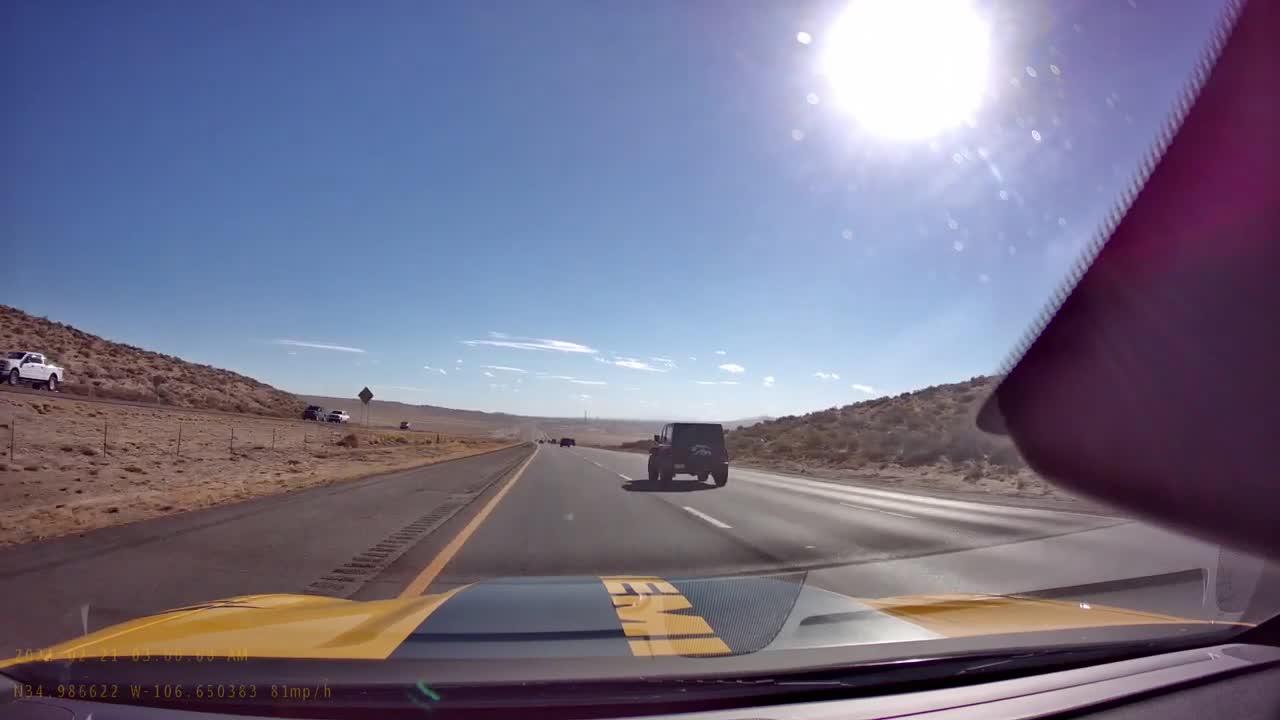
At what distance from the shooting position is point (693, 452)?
68.6 feet

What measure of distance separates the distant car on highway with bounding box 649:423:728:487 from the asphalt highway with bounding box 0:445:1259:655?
6268 mm

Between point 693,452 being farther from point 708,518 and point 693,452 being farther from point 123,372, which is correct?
point 123,372

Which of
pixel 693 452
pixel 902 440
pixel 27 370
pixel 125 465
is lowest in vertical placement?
pixel 125 465

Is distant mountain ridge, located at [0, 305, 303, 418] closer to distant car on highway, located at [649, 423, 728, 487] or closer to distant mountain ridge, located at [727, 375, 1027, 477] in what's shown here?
distant car on highway, located at [649, 423, 728, 487]

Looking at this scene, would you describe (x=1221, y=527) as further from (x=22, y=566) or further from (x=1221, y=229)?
(x=22, y=566)

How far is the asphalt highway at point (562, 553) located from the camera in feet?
19.3

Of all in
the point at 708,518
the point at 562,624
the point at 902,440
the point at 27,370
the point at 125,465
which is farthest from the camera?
the point at 902,440

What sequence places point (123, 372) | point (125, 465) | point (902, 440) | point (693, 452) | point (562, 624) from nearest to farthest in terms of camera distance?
1. point (562, 624)
2. point (125, 465)
3. point (693, 452)
4. point (902, 440)
5. point (123, 372)

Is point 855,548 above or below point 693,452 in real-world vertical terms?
below

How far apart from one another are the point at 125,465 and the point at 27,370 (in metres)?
20.5

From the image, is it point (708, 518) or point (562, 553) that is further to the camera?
point (708, 518)

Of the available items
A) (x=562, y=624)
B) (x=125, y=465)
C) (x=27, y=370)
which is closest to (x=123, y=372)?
(x=27, y=370)

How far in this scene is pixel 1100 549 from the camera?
29.3 feet

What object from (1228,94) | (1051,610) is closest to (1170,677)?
(1051,610)
